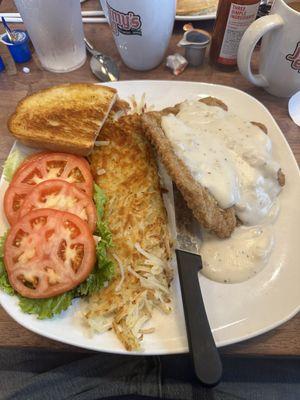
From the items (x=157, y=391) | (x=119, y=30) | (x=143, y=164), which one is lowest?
(x=157, y=391)

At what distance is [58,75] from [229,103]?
1.20m

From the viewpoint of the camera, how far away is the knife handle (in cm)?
102

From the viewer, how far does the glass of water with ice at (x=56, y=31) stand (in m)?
1.86

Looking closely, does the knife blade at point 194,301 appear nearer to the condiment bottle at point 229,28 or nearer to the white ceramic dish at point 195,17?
the condiment bottle at point 229,28

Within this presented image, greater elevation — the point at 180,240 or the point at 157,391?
the point at 180,240

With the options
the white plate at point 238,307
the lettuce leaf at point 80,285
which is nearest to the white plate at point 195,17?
the white plate at point 238,307

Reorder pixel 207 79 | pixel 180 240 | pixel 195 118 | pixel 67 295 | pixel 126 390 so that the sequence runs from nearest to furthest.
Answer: pixel 67 295 < pixel 180 240 < pixel 126 390 < pixel 195 118 < pixel 207 79

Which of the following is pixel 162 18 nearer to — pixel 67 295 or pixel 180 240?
pixel 180 240

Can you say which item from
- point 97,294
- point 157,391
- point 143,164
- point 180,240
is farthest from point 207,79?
point 157,391

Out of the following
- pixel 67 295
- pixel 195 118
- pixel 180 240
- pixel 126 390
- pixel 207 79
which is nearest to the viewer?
pixel 67 295

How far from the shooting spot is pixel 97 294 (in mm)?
1319

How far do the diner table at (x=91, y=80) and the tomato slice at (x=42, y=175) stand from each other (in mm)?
316

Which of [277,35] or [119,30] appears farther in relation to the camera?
[119,30]

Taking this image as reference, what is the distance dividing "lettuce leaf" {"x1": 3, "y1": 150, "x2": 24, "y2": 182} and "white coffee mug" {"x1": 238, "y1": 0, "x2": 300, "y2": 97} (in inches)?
52.9
